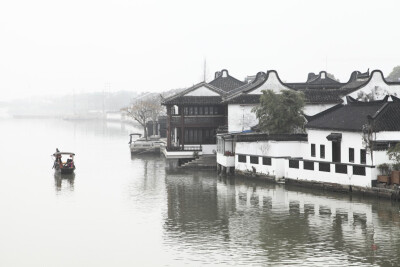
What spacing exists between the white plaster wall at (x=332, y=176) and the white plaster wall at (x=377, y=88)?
1536cm

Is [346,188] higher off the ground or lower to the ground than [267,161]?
lower

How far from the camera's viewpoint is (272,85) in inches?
2445

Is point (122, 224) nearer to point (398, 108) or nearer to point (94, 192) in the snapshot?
point (94, 192)

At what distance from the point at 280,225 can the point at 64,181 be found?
24180 millimetres

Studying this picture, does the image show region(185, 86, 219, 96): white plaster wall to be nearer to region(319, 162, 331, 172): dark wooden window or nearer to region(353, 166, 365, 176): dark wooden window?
region(319, 162, 331, 172): dark wooden window

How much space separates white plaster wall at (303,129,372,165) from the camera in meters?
43.1

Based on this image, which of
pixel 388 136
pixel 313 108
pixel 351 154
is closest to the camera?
pixel 388 136

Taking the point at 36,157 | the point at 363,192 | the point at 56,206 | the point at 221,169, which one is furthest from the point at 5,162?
the point at 363,192

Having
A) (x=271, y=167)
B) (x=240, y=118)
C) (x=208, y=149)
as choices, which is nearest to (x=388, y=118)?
(x=271, y=167)

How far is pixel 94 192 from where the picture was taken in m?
48.2

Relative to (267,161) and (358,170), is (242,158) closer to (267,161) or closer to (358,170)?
(267,161)

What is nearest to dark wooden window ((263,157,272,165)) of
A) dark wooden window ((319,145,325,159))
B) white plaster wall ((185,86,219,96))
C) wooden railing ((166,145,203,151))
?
dark wooden window ((319,145,325,159))

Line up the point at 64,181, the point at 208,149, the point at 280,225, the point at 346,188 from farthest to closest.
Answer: the point at 208,149
the point at 64,181
the point at 346,188
the point at 280,225

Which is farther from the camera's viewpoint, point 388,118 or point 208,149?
point 208,149
